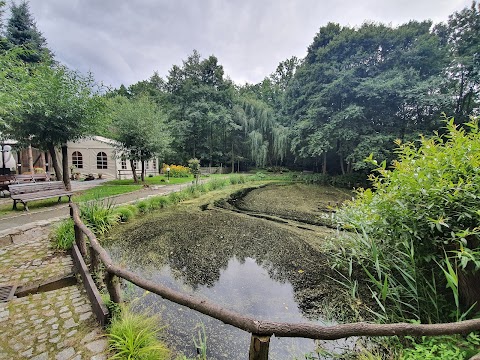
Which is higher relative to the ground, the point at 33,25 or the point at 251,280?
the point at 33,25

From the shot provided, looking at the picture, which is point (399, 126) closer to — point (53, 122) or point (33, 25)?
point (53, 122)

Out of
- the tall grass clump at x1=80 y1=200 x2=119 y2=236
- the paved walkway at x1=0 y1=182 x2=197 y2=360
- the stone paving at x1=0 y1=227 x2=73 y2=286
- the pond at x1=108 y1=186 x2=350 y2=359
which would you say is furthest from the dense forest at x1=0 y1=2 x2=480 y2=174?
the pond at x1=108 y1=186 x2=350 y2=359

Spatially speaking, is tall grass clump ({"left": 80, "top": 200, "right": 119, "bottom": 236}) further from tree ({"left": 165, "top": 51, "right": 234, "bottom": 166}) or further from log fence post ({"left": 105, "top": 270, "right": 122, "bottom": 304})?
tree ({"left": 165, "top": 51, "right": 234, "bottom": 166})

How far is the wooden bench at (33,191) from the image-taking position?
16.0ft

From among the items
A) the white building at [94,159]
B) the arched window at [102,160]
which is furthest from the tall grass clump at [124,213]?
the arched window at [102,160]

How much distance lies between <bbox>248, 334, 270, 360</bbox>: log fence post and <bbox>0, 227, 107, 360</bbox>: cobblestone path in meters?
1.28

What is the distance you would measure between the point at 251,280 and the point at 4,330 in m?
2.70

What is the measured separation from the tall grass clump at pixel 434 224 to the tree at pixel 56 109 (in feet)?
25.6

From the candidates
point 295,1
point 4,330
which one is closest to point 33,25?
point 295,1

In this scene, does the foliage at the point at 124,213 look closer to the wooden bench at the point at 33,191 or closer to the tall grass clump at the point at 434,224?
the wooden bench at the point at 33,191

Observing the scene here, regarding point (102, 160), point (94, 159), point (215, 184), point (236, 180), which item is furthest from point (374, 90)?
point (94, 159)

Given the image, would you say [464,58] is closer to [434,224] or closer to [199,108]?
[434,224]

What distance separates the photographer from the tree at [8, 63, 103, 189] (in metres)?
5.67

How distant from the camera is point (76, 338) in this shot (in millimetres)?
1707
